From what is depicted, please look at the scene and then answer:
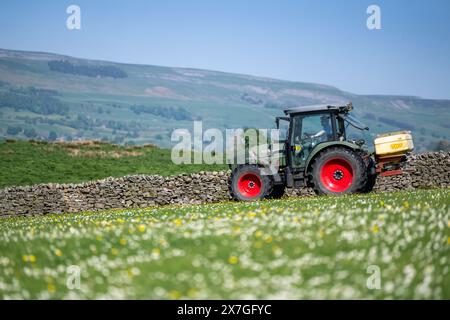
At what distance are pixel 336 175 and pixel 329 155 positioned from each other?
93cm

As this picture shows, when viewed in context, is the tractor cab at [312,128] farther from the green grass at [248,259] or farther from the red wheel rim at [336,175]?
the green grass at [248,259]

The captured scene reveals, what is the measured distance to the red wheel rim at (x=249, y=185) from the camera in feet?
77.0

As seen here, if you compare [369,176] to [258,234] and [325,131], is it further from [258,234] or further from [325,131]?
[258,234]

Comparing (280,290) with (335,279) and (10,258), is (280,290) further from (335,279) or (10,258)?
(10,258)

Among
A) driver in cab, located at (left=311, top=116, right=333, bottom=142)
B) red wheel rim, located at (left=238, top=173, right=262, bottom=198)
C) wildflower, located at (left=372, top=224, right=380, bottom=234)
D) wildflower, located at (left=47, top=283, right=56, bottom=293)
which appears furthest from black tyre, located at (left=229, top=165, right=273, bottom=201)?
wildflower, located at (left=47, top=283, right=56, bottom=293)

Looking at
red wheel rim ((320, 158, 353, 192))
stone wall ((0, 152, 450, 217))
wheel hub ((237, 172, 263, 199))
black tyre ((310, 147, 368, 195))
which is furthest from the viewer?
stone wall ((0, 152, 450, 217))

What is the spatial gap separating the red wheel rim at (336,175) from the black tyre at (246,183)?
295cm

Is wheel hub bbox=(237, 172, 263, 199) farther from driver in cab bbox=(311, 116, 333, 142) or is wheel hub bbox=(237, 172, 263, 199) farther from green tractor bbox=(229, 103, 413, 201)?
driver in cab bbox=(311, 116, 333, 142)

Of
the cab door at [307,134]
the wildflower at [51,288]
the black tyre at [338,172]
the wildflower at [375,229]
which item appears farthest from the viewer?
the cab door at [307,134]

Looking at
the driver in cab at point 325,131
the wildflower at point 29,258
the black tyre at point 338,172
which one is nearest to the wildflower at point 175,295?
the wildflower at point 29,258

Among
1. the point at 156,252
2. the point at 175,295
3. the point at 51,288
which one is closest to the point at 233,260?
the point at 175,295

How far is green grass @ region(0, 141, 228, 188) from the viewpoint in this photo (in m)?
44.4
